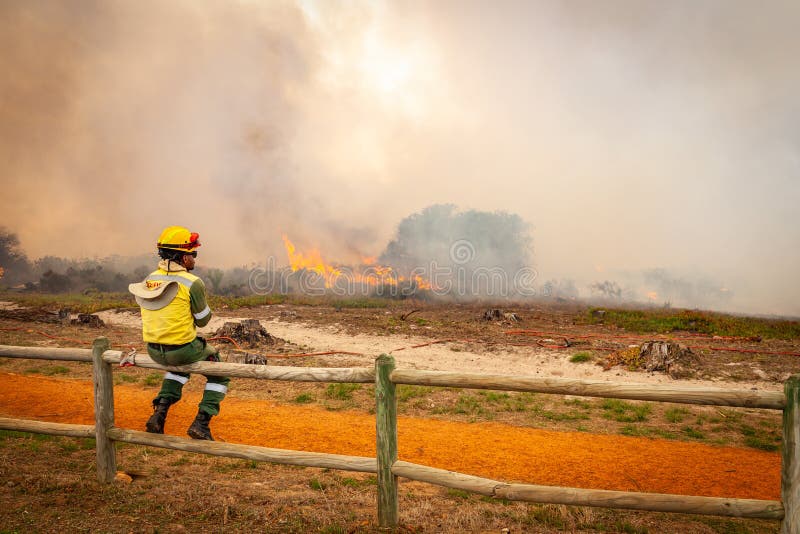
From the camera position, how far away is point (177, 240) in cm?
552

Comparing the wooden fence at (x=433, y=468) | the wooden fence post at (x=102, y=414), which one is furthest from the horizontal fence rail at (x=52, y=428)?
the wooden fence post at (x=102, y=414)

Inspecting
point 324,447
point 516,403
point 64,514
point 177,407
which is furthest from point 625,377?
point 64,514

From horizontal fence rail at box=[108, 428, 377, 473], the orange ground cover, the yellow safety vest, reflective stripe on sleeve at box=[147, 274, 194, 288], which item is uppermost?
reflective stripe on sleeve at box=[147, 274, 194, 288]

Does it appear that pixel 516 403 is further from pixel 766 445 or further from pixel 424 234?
pixel 424 234

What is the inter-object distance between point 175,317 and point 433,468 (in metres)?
3.22

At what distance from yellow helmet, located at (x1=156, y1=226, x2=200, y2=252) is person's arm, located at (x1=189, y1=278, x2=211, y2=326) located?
0.43m

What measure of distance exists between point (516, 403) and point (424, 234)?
4247 centimetres

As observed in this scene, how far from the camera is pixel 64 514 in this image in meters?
4.82

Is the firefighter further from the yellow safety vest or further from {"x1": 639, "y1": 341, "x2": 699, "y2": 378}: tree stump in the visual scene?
{"x1": 639, "y1": 341, "x2": 699, "y2": 378}: tree stump

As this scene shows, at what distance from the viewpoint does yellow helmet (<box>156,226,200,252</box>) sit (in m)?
5.47

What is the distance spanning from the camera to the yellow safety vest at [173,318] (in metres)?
5.29

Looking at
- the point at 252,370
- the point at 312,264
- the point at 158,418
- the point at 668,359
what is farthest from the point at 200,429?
the point at 312,264

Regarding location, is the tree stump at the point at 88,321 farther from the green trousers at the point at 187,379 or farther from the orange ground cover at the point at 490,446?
the green trousers at the point at 187,379

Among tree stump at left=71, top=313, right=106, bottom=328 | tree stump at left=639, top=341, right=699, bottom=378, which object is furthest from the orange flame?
tree stump at left=639, top=341, right=699, bottom=378
